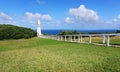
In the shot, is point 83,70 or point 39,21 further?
point 39,21

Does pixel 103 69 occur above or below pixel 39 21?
below

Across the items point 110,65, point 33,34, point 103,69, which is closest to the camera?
point 103,69

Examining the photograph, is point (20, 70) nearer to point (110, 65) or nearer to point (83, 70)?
point (83, 70)

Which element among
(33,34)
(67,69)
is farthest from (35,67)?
(33,34)

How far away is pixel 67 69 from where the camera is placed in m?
8.42

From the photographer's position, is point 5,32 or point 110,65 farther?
point 5,32

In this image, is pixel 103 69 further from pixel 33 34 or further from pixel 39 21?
pixel 33 34

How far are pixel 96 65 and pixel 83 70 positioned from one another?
92cm

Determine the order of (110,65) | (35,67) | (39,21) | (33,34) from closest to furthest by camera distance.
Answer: (110,65) → (35,67) → (39,21) → (33,34)

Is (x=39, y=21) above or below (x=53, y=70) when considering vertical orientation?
above

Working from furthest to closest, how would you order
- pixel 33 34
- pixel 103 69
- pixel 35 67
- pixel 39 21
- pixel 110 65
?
1. pixel 33 34
2. pixel 39 21
3. pixel 35 67
4. pixel 110 65
5. pixel 103 69

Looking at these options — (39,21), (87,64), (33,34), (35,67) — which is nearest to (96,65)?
(87,64)

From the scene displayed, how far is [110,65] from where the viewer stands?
8.61 meters

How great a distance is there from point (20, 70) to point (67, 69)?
203 cm
